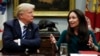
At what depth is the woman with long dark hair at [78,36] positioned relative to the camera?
3.11 m

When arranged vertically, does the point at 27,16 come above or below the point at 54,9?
above

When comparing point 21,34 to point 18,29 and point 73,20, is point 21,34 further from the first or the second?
point 73,20

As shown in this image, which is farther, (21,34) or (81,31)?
(21,34)

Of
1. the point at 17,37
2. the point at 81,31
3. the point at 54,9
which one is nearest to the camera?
the point at 81,31

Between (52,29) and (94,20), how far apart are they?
0.84m

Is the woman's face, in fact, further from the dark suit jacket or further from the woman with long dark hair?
the dark suit jacket

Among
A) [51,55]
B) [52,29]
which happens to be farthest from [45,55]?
[52,29]

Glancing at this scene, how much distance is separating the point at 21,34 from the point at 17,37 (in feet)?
0.22

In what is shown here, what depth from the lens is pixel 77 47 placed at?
315cm

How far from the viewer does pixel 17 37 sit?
10.8 ft

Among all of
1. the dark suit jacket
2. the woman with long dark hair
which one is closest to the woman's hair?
the woman with long dark hair

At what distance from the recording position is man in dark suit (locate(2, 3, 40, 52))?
317cm

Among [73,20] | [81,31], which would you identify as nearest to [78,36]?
[81,31]

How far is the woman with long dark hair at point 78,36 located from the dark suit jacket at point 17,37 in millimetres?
293
